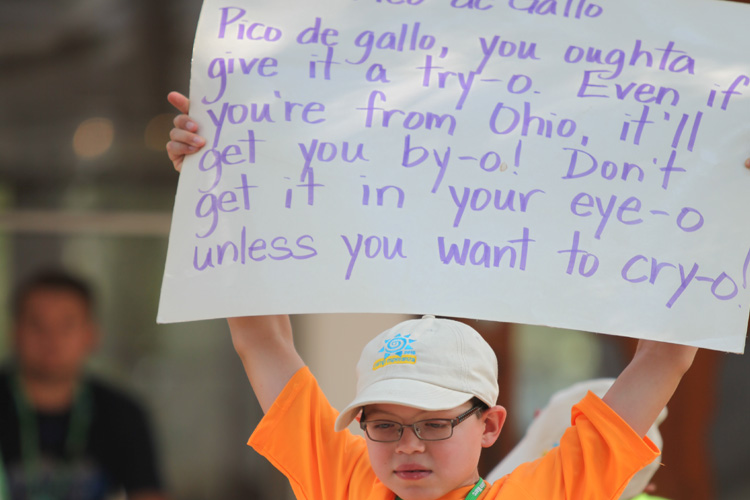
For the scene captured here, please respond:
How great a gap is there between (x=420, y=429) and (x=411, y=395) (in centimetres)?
6

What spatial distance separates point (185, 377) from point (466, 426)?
3.91 meters

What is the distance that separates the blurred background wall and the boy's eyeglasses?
3032mm

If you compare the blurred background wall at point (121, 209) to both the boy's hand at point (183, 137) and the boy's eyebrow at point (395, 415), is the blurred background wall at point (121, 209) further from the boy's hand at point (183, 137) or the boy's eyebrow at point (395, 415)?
the boy's eyebrow at point (395, 415)

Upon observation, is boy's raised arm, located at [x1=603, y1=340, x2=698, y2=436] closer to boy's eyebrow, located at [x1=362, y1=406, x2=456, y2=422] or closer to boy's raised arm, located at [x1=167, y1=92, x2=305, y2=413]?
boy's eyebrow, located at [x1=362, y1=406, x2=456, y2=422]

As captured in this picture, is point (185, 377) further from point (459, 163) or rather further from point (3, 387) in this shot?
point (459, 163)

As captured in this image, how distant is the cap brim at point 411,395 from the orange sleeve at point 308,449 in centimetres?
12

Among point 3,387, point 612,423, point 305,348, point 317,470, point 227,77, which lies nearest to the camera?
point 612,423

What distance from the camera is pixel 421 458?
4.86 ft

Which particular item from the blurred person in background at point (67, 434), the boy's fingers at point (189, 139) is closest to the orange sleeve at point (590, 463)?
the boy's fingers at point (189, 139)

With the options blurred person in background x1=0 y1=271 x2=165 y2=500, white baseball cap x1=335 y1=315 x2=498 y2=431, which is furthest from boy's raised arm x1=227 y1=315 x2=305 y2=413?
blurred person in background x1=0 y1=271 x2=165 y2=500

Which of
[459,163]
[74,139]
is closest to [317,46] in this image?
[459,163]

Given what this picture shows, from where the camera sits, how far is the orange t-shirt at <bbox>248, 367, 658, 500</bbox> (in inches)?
58.7

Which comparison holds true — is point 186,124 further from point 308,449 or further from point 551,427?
point 551,427

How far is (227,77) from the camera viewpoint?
5.71 ft
